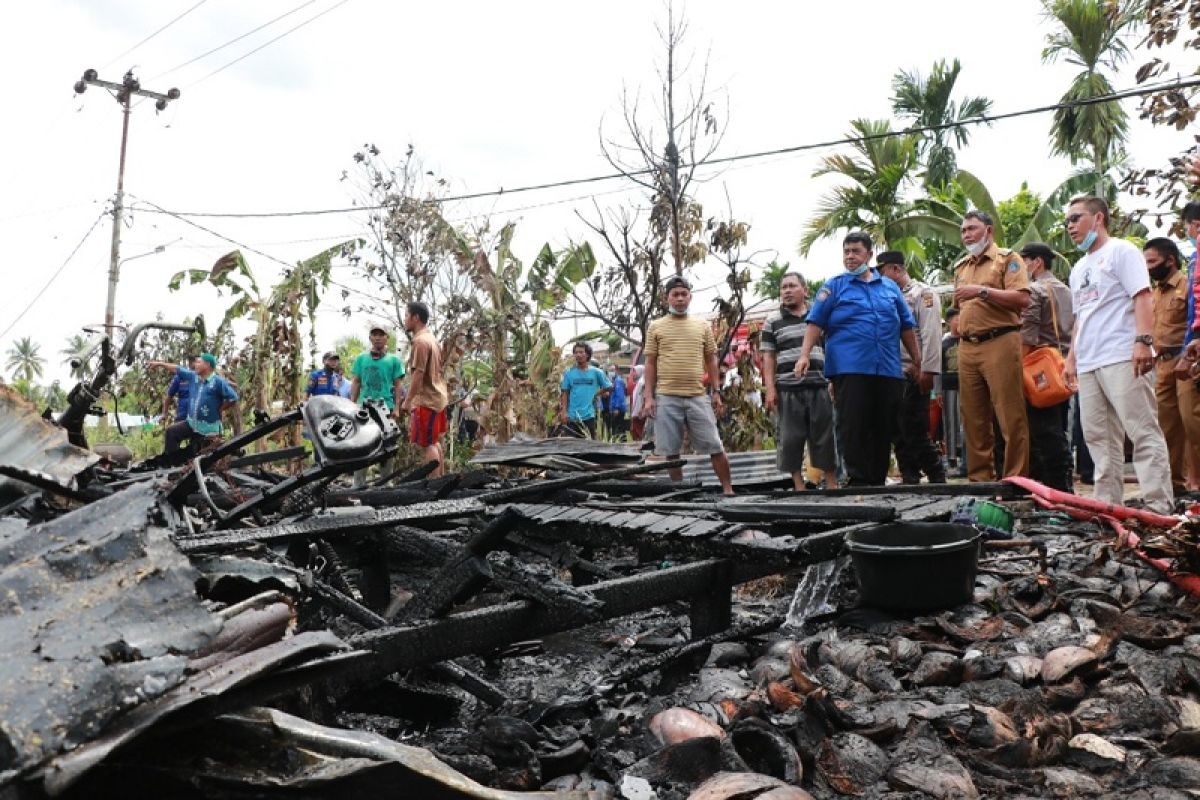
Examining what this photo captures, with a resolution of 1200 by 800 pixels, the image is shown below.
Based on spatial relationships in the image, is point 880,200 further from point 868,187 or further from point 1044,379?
point 1044,379

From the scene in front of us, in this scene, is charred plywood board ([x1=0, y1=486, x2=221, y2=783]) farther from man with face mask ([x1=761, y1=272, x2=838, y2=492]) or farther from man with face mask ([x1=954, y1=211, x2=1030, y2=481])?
man with face mask ([x1=954, y1=211, x2=1030, y2=481])

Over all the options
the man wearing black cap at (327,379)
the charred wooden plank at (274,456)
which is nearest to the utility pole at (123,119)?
the man wearing black cap at (327,379)

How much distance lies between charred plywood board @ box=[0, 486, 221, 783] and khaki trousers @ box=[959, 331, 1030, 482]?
18.9ft

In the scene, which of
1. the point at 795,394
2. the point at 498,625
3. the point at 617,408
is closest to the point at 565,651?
the point at 498,625

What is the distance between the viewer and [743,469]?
8.41m

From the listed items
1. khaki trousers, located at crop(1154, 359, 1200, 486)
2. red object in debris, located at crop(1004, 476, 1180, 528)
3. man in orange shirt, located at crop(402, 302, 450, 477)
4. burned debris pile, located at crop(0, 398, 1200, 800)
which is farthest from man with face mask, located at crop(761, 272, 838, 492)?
man in orange shirt, located at crop(402, 302, 450, 477)

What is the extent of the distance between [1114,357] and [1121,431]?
54 centimetres

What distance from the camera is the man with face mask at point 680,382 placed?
24.0 feet

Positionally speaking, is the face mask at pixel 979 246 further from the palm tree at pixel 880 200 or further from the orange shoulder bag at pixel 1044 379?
the palm tree at pixel 880 200

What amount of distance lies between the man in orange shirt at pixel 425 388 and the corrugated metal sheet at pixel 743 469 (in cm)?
277

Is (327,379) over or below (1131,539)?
over

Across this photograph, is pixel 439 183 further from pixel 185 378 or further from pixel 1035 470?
pixel 1035 470

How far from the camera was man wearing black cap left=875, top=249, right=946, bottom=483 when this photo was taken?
7.40 m

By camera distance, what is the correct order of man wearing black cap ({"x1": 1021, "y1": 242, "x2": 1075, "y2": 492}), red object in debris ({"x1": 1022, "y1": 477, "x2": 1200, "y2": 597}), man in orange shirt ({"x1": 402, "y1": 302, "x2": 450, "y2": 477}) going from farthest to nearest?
man in orange shirt ({"x1": 402, "y1": 302, "x2": 450, "y2": 477}), man wearing black cap ({"x1": 1021, "y1": 242, "x2": 1075, "y2": 492}), red object in debris ({"x1": 1022, "y1": 477, "x2": 1200, "y2": 597})
